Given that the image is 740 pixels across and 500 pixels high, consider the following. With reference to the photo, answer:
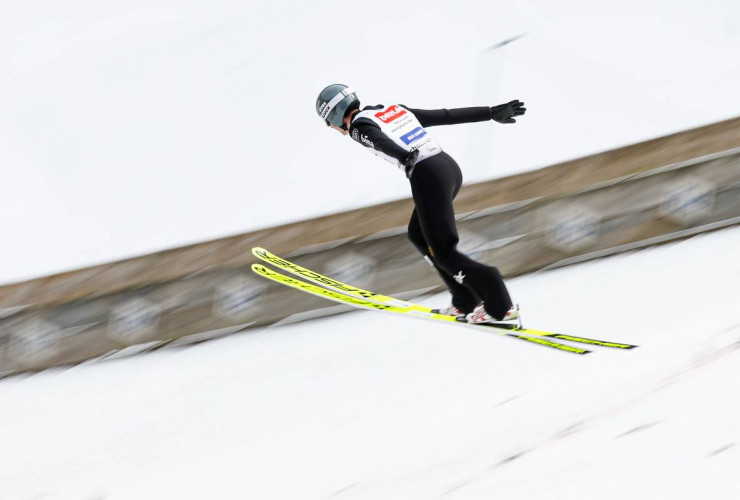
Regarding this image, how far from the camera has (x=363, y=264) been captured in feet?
19.5

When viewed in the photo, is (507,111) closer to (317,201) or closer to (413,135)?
(413,135)

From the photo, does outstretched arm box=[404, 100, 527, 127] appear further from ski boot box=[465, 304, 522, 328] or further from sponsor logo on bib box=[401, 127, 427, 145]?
ski boot box=[465, 304, 522, 328]

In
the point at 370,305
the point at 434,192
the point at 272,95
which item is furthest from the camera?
the point at 272,95

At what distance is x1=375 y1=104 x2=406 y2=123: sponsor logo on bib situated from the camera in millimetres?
4539

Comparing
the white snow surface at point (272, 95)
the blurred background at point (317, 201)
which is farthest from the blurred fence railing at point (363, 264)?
the white snow surface at point (272, 95)

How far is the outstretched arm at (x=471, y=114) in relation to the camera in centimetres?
470

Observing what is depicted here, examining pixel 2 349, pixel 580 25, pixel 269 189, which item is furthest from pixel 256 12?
pixel 2 349

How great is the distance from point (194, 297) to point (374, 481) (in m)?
2.61

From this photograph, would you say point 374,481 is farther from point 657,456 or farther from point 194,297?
point 194,297

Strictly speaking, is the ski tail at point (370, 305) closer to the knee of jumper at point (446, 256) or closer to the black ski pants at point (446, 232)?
the black ski pants at point (446, 232)

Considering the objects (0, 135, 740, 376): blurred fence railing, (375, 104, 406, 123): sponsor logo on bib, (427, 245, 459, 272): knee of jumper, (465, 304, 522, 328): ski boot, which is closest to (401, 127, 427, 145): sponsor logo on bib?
(375, 104, 406, 123): sponsor logo on bib

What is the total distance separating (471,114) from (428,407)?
1831 millimetres

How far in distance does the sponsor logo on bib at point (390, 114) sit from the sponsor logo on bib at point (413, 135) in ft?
0.42

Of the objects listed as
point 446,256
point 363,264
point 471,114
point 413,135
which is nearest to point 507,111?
point 471,114
